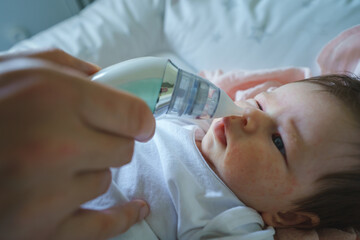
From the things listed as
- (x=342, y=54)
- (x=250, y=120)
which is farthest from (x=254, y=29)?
(x=250, y=120)

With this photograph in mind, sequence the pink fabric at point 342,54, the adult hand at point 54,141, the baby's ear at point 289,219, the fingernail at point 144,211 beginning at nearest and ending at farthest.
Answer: the adult hand at point 54,141, the fingernail at point 144,211, the baby's ear at point 289,219, the pink fabric at point 342,54

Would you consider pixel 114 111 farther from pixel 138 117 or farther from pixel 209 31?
pixel 209 31

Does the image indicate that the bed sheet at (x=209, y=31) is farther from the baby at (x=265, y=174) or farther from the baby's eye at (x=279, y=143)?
the baby's eye at (x=279, y=143)

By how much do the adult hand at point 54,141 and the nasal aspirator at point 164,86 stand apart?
0.12 meters

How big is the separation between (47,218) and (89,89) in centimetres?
18

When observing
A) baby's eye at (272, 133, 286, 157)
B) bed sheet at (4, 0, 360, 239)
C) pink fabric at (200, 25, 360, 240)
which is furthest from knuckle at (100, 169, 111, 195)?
bed sheet at (4, 0, 360, 239)

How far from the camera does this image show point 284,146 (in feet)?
2.21

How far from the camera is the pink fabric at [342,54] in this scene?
39.5 inches

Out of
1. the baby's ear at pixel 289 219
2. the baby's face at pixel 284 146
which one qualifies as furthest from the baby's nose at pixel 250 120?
the baby's ear at pixel 289 219

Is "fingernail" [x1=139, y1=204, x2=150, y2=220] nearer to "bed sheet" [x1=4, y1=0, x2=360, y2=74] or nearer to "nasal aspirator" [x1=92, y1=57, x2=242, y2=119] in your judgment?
"nasal aspirator" [x1=92, y1=57, x2=242, y2=119]

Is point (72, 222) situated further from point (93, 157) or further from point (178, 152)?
point (178, 152)

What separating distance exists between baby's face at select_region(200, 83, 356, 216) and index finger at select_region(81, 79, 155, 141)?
34 centimetres

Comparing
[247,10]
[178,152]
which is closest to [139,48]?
[247,10]

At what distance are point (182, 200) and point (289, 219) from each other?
327 mm
